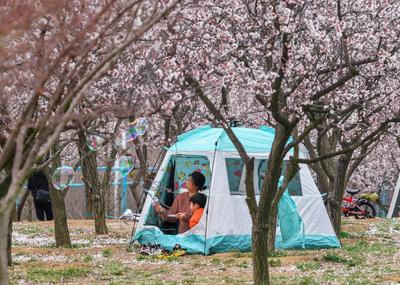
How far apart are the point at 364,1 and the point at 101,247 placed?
7150mm

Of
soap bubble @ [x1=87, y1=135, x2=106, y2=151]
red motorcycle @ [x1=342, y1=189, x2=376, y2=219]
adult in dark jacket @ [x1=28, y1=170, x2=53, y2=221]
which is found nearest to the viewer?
soap bubble @ [x1=87, y1=135, x2=106, y2=151]

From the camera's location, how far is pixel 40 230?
71.1 ft

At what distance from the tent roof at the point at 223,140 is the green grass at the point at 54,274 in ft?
15.6

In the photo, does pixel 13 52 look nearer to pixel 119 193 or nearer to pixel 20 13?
pixel 20 13

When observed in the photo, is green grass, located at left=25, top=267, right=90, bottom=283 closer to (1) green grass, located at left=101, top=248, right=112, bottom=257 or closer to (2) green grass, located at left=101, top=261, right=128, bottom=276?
(2) green grass, located at left=101, top=261, right=128, bottom=276

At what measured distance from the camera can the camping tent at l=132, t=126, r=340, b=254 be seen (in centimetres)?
1648

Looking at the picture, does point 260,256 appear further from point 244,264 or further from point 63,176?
point 63,176

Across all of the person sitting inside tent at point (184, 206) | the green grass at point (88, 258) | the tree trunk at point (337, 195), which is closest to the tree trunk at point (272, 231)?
the person sitting inside tent at point (184, 206)

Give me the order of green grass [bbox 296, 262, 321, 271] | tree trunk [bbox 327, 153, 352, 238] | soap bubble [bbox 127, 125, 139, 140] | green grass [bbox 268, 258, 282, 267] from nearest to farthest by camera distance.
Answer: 1. soap bubble [bbox 127, 125, 139, 140]
2. green grass [bbox 296, 262, 321, 271]
3. green grass [bbox 268, 258, 282, 267]
4. tree trunk [bbox 327, 153, 352, 238]

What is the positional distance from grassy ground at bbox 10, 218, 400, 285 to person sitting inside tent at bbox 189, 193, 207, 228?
881 mm

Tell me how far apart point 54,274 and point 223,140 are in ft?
17.8

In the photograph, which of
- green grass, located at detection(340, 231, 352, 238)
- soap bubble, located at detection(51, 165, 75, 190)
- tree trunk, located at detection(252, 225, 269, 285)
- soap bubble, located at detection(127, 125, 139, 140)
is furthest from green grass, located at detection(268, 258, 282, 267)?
green grass, located at detection(340, 231, 352, 238)

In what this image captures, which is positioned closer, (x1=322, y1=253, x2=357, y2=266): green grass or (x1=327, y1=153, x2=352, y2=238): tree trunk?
(x1=322, y1=253, x2=357, y2=266): green grass

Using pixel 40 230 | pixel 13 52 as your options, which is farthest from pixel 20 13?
pixel 40 230
